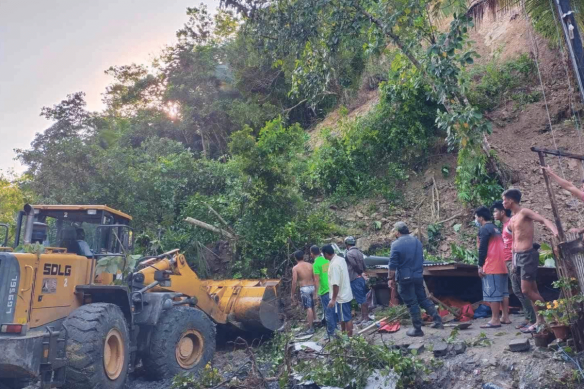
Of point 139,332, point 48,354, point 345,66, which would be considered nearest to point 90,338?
point 48,354

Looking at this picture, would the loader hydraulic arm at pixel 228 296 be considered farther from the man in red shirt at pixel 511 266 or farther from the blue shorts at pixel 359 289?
the man in red shirt at pixel 511 266

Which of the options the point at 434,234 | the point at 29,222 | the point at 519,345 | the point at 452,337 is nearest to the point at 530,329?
the point at 519,345

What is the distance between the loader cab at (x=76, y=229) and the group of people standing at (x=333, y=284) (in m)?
3.50

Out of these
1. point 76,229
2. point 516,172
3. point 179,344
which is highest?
point 516,172

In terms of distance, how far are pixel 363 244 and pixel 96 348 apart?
7.88 meters

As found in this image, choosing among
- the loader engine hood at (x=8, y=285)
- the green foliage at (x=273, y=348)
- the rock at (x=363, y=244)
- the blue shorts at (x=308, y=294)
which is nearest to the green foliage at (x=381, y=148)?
the rock at (x=363, y=244)

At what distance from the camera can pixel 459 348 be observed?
7406 millimetres

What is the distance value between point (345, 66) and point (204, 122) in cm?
775

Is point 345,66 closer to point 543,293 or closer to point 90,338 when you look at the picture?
point 543,293

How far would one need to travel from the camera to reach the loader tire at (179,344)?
9.26 metres

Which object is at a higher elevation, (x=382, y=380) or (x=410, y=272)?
(x=410, y=272)

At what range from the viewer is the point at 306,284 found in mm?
11289

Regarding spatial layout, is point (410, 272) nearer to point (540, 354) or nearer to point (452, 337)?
point (452, 337)

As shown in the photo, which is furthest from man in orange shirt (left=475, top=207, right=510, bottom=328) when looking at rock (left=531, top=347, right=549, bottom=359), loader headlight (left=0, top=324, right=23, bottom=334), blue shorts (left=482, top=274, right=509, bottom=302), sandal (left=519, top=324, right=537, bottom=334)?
loader headlight (left=0, top=324, right=23, bottom=334)
